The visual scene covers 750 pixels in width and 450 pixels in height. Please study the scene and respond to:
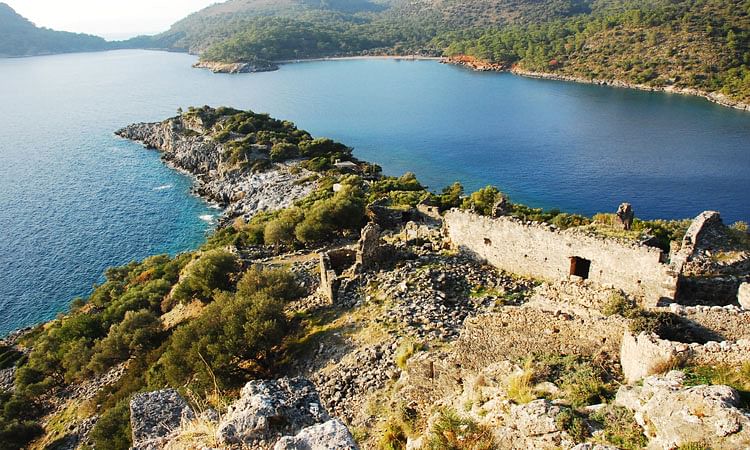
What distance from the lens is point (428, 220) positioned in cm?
3120

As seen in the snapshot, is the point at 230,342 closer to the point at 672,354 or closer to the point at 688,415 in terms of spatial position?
→ the point at 672,354

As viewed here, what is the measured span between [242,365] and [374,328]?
19.7 ft

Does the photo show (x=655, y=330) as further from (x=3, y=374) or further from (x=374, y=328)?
(x=3, y=374)

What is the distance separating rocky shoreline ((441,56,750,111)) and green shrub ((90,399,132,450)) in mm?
108740

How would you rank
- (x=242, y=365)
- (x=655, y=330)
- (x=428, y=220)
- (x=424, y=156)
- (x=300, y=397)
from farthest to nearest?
(x=424, y=156) < (x=428, y=220) < (x=242, y=365) < (x=655, y=330) < (x=300, y=397)

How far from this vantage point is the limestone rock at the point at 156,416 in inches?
274

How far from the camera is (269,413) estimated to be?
6.22m

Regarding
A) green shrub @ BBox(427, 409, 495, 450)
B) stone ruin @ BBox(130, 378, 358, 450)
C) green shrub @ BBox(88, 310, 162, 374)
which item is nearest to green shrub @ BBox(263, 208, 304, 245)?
green shrub @ BBox(88, 310, 162, 374)

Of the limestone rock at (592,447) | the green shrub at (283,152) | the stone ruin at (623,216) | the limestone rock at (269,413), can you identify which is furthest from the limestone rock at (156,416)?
the green shrub at (283,152)

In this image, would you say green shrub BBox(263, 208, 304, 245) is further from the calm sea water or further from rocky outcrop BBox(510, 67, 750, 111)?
rocky outcrop BBox(510, 67, 750, 111)

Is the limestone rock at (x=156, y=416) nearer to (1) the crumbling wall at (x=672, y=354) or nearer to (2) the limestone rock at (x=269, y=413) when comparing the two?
(2) the limestone rock at (x=269, y=413)

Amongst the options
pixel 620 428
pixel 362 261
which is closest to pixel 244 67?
pixel 362 261

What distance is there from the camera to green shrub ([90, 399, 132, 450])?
1792 cm

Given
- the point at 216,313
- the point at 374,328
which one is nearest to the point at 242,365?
the point at 216,313
